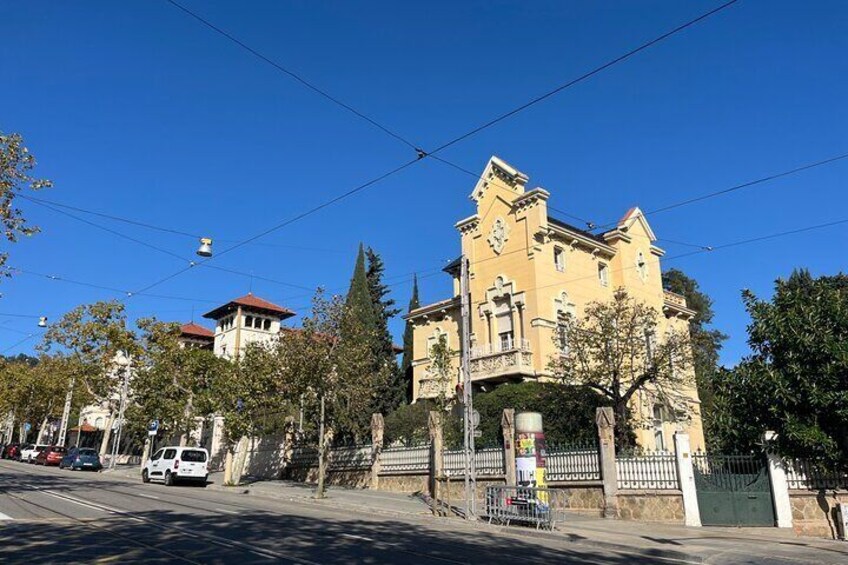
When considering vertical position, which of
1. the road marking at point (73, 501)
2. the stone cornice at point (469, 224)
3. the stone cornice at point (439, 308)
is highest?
the stone cornice at point (469, 224)

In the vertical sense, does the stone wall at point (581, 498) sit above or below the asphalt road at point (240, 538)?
above

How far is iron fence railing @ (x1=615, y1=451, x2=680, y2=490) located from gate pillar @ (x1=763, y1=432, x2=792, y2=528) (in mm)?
2350

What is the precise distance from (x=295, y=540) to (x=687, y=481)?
441 inches

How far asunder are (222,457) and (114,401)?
11839 millimetres

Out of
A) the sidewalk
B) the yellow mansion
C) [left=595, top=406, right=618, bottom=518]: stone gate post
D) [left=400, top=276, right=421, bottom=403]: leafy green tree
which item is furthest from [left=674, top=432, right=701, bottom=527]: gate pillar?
[left=400, top=276, right=421, bottom=403]: leafy green tree

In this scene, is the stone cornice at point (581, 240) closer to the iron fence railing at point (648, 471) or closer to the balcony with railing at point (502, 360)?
the balcony with railing at point (502, 360)

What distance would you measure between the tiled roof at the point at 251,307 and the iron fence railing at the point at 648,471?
163 ft

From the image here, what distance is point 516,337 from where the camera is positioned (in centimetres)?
3077

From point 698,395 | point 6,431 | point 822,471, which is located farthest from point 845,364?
point 6,431

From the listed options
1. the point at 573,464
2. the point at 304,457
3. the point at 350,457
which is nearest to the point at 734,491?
the point at 573,464

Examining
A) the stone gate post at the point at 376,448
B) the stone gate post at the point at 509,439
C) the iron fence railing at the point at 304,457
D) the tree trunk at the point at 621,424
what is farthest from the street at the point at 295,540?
the iron fence railing at the point at 304,457

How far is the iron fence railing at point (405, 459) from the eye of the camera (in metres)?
24.6

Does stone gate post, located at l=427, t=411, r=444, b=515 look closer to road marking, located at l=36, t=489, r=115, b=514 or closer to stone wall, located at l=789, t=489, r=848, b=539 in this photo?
road marking, located at l=36, t=489, r=115, b=514

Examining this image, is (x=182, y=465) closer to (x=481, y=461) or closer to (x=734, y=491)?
(x=481, y=461)
